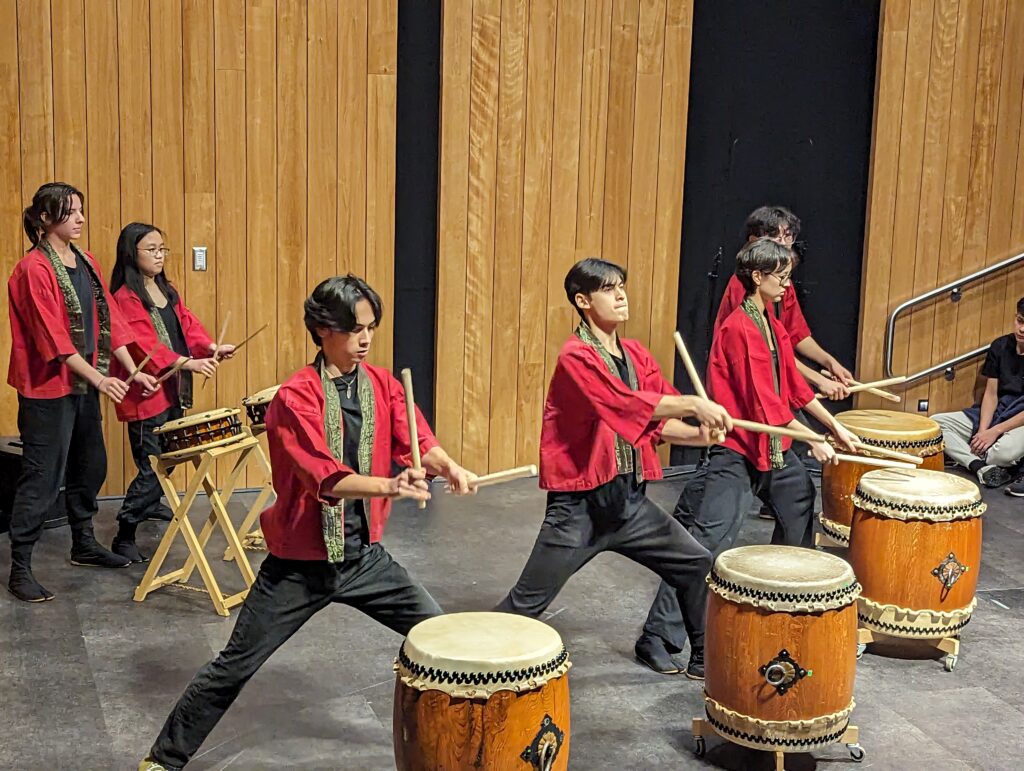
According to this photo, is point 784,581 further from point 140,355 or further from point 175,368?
point 140,355

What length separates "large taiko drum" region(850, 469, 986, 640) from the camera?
455 centimetres

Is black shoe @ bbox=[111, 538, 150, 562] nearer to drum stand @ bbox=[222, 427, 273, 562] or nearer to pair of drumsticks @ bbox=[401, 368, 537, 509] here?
drum stand @ bbox=[222, 427, 273, 562]

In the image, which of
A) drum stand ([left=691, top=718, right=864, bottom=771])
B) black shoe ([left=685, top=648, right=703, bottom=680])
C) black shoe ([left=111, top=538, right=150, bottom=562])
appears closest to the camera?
drum stand ([left=691, top=718, right=864, bottom=771])

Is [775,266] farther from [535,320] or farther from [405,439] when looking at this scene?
[535,320]

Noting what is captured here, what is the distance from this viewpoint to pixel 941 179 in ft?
24.9

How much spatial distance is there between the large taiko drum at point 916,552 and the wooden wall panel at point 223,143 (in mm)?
2843

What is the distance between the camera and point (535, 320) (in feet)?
22.9

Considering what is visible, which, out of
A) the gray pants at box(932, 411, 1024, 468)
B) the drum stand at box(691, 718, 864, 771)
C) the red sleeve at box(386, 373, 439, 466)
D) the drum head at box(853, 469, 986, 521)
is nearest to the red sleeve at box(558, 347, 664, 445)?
the red sleeve at box(386, 373, 439, 466)

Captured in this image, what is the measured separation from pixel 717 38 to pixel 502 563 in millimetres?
3083

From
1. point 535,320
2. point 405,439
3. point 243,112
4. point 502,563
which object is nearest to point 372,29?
point 243,112

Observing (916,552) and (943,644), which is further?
(943,644)

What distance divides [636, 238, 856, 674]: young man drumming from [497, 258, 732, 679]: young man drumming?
0.38 m

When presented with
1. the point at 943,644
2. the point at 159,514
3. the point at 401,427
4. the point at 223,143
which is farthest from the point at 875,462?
the point at 223,143

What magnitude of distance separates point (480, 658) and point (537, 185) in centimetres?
407
